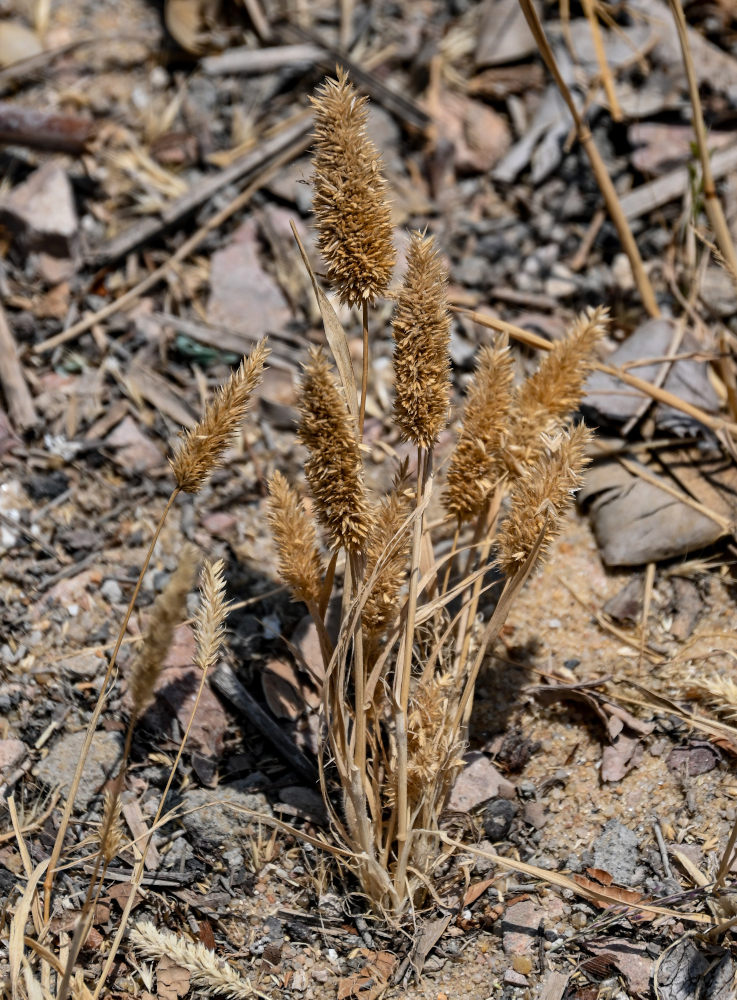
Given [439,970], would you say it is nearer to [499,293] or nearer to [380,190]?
[380,190]

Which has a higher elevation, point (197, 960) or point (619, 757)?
point (197, 960)

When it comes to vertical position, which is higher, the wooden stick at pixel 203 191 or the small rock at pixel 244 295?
the wooden stick at pixel 203 191

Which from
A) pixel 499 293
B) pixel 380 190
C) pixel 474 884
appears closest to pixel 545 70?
pixel 499 293

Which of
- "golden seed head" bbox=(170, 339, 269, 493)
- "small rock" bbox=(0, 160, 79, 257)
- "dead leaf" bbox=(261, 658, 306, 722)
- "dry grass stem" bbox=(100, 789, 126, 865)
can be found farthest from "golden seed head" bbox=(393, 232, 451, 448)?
"small rock" bbox=(0, 160, 79, 257)

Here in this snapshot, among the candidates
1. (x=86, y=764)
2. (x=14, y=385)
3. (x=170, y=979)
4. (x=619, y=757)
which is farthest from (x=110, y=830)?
(x=14, y=385)

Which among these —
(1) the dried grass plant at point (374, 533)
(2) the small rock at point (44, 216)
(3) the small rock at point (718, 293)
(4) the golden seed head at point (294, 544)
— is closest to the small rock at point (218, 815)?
(1) the dried grass plant at point (374, 533)

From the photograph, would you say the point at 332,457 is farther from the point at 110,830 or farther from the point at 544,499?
the point at 110,830

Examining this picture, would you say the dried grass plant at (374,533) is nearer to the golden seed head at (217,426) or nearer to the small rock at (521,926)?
the golden seed head at (217,426)
